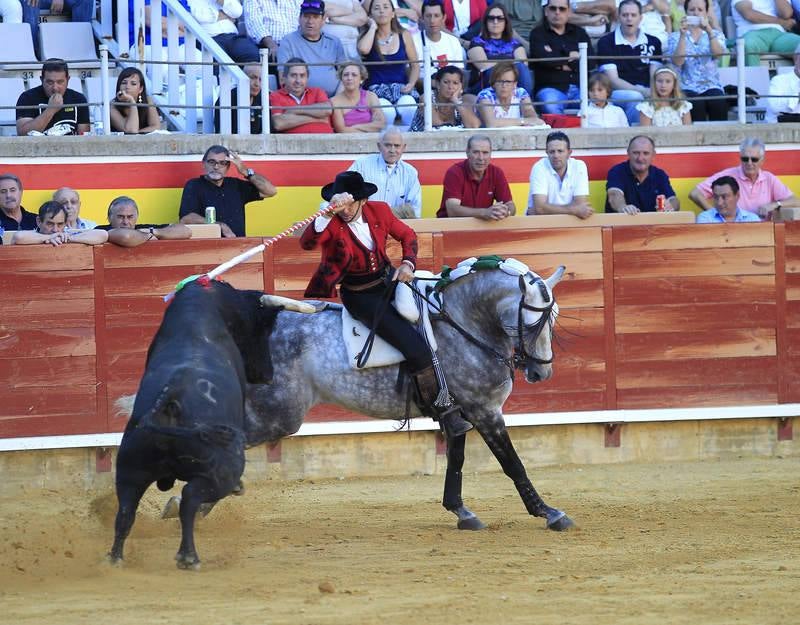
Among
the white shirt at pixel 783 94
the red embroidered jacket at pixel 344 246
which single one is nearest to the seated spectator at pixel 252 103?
the red embroidered jacket at pixel 344 246

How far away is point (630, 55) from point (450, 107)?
1876 mm

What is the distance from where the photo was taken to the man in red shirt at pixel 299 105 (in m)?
11.4

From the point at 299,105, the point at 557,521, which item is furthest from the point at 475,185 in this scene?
the point at 557,521

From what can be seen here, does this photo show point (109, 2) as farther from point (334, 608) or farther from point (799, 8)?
point (334, 608)

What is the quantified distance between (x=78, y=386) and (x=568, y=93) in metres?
5.05

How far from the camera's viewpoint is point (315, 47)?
39.0 ft

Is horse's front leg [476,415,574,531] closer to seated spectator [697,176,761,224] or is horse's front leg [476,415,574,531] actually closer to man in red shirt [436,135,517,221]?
man in red shirt [436,135,517,221]

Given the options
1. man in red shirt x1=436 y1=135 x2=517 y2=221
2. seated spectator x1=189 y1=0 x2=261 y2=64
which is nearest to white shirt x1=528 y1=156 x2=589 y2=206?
man in red shirt x1=436 y1=135 x2=517 y2=221

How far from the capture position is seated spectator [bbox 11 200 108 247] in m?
9.59

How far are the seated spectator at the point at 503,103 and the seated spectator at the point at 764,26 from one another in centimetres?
255

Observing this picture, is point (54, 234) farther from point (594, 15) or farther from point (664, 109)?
point (594, 15)

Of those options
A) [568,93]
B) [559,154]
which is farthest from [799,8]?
[559,154]

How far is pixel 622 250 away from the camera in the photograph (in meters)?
10.5

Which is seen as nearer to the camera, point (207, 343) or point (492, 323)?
point (207, 343)
